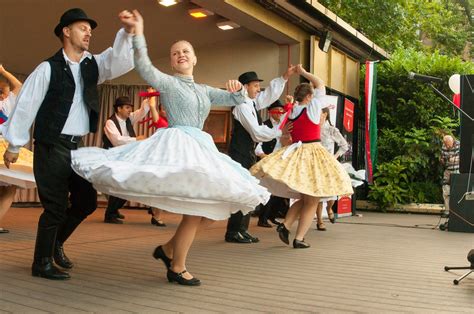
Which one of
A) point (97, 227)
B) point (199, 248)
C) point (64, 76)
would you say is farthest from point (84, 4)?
point (64, 76)

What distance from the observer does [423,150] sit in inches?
483

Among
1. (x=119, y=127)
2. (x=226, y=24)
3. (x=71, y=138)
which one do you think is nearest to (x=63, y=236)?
(x=71, y=138)

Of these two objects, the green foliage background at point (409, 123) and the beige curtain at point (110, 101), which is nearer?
the beige curtain at point (110, 101)

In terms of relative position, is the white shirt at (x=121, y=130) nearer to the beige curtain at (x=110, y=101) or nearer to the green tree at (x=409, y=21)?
the beige curtain at (x=110, y=101)

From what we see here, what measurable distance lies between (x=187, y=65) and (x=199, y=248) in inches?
83.7

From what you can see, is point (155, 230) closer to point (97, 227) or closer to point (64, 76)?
point (97, 227)

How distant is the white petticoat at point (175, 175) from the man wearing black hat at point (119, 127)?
3.47 m

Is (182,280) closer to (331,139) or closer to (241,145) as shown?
(241,145)

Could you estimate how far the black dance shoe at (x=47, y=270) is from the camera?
331 centimetres

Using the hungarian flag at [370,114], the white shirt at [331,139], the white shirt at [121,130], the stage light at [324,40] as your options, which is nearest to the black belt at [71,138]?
the white shirt at [121,130]

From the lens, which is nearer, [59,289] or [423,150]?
[59,289]

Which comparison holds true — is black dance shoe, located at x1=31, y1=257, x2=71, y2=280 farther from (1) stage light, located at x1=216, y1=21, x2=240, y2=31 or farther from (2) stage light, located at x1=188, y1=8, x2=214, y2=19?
(1) stage light, located at x1=216, y1=21, x2=240, y2=31

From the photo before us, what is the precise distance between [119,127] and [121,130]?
0.15ft

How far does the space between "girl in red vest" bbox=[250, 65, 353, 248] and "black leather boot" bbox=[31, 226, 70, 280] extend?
217 centimetres
